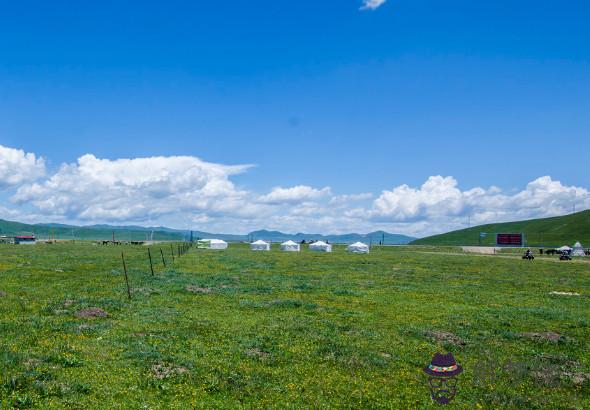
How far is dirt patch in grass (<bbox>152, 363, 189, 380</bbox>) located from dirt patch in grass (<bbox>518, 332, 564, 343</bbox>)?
16837 millimetres

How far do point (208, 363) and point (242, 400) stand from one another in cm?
342

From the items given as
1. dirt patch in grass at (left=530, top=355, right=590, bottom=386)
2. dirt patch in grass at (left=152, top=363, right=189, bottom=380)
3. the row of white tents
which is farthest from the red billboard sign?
dirt patch in grass at (left=152, top=363, right=189, bottom=380)

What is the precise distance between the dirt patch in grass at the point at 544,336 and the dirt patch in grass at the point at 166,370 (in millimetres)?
16837

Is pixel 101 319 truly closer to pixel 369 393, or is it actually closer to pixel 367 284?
pixel 369 393

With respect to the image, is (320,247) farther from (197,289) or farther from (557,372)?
(557,372)

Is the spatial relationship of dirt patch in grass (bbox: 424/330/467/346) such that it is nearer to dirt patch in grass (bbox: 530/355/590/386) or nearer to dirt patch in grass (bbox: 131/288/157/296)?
dirt patch in grass (bbox: 530/355/590/386)

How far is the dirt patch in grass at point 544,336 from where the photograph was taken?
21.9 metres

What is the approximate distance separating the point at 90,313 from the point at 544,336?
2385cm

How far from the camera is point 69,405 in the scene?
12406 millimetres

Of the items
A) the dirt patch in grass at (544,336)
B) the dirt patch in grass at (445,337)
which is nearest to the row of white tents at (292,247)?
the dirt patch in grass at (544,336)

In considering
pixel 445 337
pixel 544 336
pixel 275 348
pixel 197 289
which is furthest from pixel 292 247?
pixel 275 348

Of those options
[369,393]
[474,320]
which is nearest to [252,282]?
[474,320]

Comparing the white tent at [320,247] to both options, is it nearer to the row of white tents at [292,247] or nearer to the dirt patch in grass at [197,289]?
the row of white tents at [292,247]

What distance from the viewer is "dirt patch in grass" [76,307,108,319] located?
23.7m
